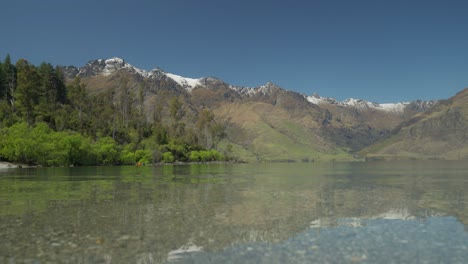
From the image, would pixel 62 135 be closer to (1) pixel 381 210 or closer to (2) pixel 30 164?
(2) pixel 30 164

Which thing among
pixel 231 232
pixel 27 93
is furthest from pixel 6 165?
pixel 231 232

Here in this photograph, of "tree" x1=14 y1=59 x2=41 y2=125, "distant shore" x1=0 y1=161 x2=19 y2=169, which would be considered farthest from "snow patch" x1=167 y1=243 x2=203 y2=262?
"tree" x1=14 y1=59 x2=41 y2=125

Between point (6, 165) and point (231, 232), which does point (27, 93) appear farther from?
point (231, 232)

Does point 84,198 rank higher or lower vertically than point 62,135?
lower

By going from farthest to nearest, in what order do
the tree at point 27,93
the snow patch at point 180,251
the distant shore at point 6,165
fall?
the tree at point 27,93 < the distant shore at point 6,165 < the snow patch at point 180,251

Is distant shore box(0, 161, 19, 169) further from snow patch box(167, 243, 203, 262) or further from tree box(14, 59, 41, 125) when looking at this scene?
snow patch box(167, 243, 203, 262)

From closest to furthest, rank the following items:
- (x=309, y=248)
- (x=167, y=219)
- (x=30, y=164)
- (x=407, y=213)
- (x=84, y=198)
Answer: (x=309, y=248) < (x=167, y=219) < (x=407, y=213) < (x=84, y=198) < (x=30, y=164)

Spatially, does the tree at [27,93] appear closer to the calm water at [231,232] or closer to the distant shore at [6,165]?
the distant shore at [6,165]

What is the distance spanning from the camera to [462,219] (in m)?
25.8

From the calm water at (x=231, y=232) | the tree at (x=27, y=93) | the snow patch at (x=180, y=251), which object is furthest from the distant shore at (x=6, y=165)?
the snow patch at (x=180, y=251)

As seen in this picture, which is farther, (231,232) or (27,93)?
(27,93)

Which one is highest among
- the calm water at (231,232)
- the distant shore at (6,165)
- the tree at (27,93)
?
the tree at (27,93)

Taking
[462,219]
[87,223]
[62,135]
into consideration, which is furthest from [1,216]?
[62,135]

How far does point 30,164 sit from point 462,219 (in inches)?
5988
